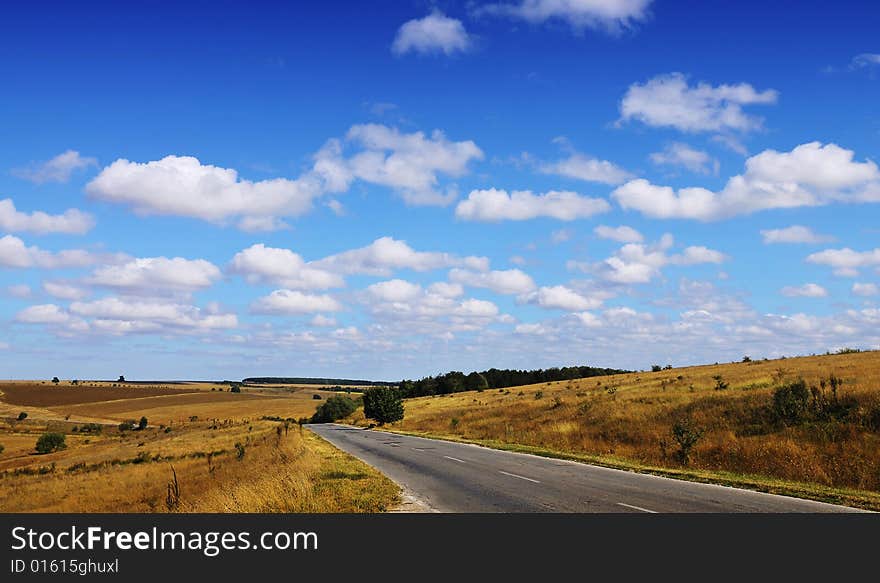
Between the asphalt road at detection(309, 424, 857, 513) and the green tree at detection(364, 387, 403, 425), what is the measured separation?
164 feet

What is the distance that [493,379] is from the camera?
150m

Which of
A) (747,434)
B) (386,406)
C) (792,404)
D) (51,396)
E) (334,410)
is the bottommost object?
(334,410)

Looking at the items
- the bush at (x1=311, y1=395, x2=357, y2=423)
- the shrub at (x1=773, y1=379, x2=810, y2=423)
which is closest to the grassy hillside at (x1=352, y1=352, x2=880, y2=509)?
the shrub at (x1=773, y1=379, x2=810, y2=423)

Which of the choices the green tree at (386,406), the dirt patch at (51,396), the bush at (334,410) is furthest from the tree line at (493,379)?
the dirt patch at (51,396)

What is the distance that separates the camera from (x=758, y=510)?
12.1 m

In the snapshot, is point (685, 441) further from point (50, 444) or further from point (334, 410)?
point (334, 410)

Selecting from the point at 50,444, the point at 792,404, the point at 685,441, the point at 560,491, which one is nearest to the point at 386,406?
the point at 50,444

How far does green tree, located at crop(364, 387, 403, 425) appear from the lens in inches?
2894

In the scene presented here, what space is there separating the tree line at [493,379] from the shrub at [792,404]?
101m

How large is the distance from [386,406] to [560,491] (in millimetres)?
59834

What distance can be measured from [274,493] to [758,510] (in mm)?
9731

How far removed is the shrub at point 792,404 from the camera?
24750 millimetres

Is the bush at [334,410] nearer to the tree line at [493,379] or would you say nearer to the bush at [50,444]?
the tree line at [493,379]
